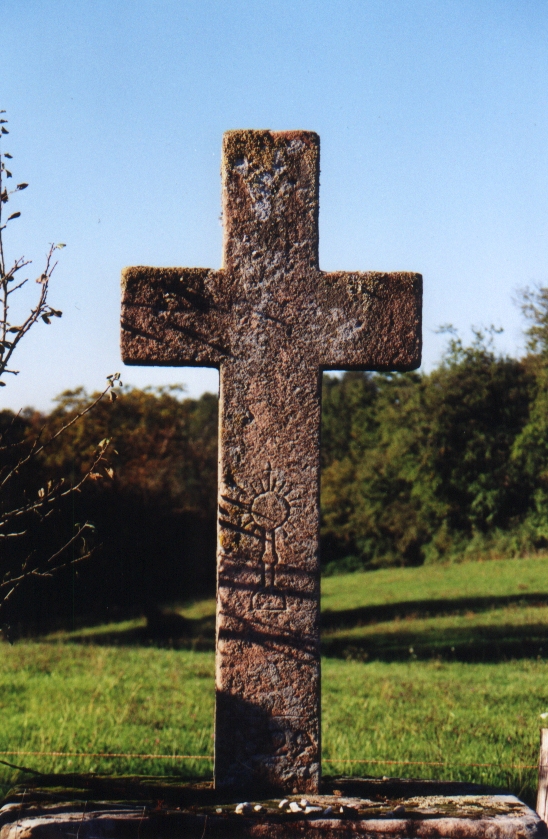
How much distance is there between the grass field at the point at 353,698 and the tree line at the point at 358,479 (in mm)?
1872

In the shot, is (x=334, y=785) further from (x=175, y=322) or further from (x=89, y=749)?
(x=89, y=749)

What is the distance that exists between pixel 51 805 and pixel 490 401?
32.3m

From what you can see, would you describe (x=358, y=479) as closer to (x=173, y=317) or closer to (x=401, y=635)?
(x=401, y=635)

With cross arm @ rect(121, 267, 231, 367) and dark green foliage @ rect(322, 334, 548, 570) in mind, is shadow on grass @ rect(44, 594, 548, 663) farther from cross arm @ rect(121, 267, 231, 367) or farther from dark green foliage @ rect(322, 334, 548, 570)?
cross arm @ rect(121, 267, 231, 367)

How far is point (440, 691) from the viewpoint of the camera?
11992 millimetres

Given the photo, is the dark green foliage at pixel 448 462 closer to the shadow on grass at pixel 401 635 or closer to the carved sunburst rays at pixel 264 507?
the shadow on grass at pixel 401 635

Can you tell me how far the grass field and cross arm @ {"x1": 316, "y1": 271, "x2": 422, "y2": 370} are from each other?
9.11ft

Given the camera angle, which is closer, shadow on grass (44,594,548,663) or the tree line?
shadow on grass (44,594,548,663)

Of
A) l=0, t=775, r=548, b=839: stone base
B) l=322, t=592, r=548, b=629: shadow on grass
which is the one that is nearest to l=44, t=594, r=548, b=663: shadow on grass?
l=322, t=592, r=548, b=629: shadow on grass

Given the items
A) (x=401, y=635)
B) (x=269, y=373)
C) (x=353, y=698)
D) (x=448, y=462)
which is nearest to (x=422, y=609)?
(x=401, y=635)

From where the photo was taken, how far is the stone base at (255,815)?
3.03m

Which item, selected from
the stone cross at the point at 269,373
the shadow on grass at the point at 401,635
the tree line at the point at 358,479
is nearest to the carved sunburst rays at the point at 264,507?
the stone cross at the point at 269,373

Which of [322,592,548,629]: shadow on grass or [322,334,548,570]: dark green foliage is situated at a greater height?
[322,334,548,570]: dark green foliage

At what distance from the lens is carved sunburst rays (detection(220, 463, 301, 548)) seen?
354cm
